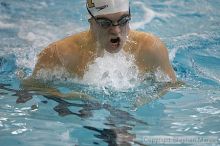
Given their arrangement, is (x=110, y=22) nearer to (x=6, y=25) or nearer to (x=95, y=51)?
(x=95, y=51)

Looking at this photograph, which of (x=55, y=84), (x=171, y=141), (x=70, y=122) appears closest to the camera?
(x=171, y=141)

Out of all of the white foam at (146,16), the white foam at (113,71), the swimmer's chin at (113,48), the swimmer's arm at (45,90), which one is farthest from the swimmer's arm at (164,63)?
the white foam at (146,16)

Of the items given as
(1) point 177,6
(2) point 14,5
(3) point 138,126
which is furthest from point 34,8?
(3) point 138,126

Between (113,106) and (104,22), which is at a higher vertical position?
(104,22)

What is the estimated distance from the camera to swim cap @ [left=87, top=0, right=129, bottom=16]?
3898mm

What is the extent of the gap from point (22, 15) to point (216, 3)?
3253mm

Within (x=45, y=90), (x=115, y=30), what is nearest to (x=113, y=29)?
(x=115, y=30)

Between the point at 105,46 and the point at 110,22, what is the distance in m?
0.22

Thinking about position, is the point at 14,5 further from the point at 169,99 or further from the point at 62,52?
the point at 169,99

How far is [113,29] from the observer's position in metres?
3.78

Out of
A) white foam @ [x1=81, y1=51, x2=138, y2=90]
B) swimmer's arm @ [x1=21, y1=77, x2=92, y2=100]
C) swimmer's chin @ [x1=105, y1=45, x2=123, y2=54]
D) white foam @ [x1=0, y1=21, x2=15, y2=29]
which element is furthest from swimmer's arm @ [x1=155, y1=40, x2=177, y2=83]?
white foam @ [x1=0, y1=21, x2=15, y2=29]

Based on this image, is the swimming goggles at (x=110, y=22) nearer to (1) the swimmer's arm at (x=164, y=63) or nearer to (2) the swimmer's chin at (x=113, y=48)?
(2) the swimmer's chin at (x=113, y=48)

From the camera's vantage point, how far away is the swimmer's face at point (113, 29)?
3.79 meters

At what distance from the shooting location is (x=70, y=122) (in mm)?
3359
